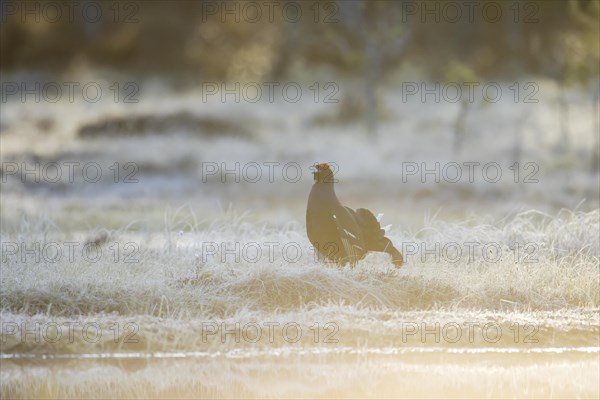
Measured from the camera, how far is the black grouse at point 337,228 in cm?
1029

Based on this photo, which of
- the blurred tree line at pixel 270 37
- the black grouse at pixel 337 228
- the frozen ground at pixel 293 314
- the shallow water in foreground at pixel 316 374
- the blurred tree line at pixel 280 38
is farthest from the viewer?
the blurred tree line at pixel 270 37

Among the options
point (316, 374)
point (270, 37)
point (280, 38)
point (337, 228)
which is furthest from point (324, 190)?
point (280, 38)

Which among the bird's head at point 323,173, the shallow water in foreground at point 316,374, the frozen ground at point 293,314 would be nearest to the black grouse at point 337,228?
the bird's head at point 323,173

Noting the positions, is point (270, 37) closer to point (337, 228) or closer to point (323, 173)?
point (323, 173)

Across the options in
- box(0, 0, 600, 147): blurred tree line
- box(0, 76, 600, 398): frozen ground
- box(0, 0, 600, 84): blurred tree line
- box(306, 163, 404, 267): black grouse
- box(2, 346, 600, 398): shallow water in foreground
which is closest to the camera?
box(2, 346, 600, 398): shallow water in foreground

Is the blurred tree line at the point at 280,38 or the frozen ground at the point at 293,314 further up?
the blurred tree line at the point at 280,38

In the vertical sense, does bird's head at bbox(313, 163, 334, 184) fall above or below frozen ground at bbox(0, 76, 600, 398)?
above

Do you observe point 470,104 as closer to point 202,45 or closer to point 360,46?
point 360,46

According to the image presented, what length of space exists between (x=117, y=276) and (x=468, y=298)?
3.79 metres

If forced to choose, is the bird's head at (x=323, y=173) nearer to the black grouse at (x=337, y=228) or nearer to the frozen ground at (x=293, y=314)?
the black grouse at (x=337, y=228)

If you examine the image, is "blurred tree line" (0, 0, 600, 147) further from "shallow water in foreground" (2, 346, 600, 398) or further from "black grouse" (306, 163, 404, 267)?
"shallow water in foreground" (2, 346, 600, 398)

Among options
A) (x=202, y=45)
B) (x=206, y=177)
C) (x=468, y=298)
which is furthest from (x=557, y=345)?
(x=202, y=45)

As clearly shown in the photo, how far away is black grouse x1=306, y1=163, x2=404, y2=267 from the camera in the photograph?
10.3 m

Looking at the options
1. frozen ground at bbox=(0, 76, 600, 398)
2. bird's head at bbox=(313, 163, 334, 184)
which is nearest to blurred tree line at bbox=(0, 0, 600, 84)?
frozen ground at bbox=(0, 76, 600, 398)
